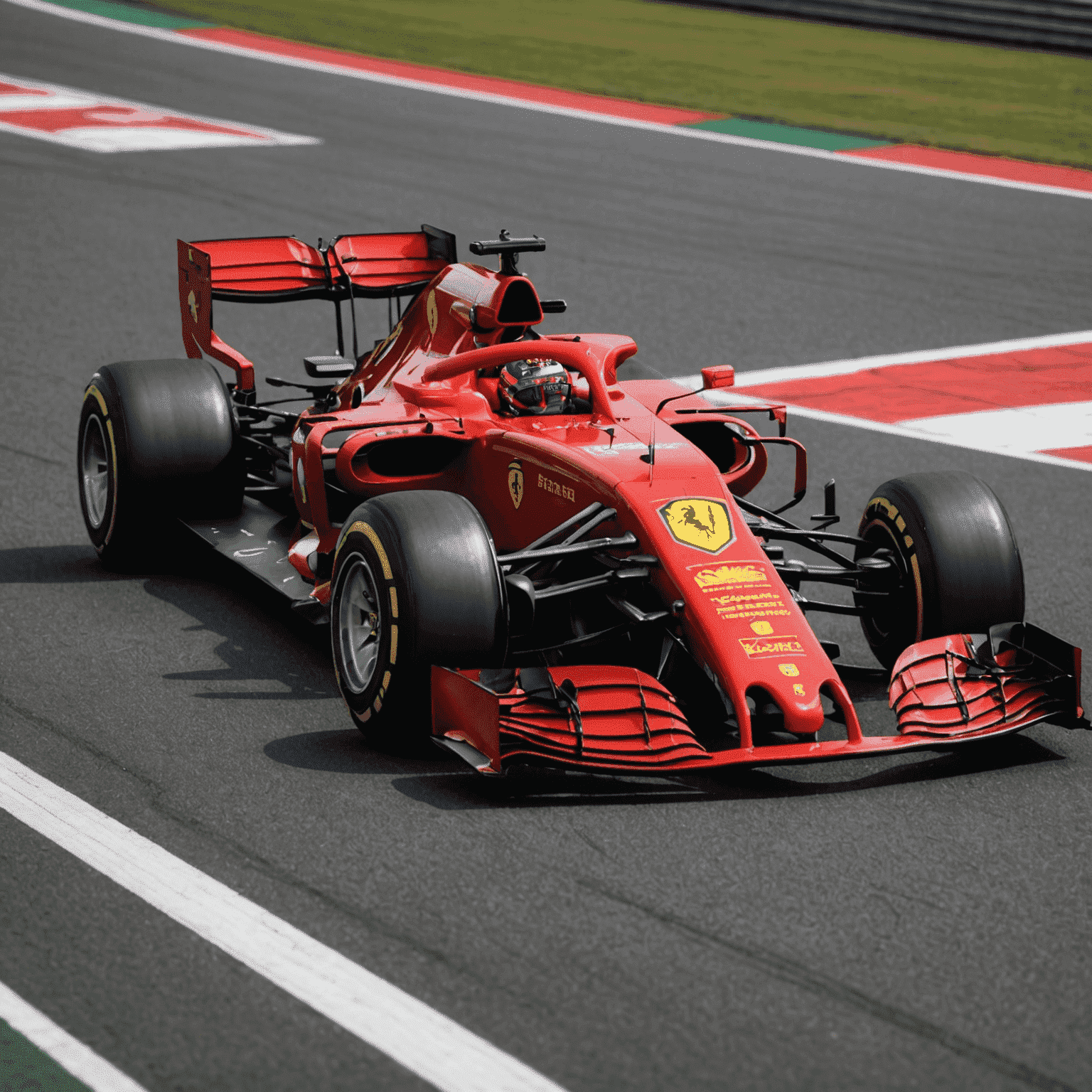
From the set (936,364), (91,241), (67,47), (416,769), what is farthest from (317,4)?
(416,769)

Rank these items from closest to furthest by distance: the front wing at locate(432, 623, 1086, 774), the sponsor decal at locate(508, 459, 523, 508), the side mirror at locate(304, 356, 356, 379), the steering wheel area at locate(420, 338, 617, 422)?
the front wing at locate(432, 623, 1086, 774), the sponsor decal at locate(508, 459, 523, 508), the steering wheel area at locate(420, 338, 617, 422), the side mirror at locate(304, 356, 356, 379)

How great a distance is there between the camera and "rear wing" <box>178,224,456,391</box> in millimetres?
8625

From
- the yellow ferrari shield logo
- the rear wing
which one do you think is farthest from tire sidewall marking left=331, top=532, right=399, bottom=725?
the rear wing

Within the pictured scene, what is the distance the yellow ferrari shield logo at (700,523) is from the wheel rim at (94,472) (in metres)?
3.12

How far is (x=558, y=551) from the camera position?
19.8ft

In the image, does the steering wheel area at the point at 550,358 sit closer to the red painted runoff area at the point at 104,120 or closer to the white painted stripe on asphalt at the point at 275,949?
the white painted stripe on asphalt at the point at 275,949

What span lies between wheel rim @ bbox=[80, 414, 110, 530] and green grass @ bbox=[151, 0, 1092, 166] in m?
14.3

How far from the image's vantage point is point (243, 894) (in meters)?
4.95

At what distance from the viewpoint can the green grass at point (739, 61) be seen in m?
21.6

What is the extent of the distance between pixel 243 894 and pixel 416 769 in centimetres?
102

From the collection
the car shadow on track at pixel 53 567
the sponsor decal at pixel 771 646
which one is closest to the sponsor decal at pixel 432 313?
the car shadow on track at pixel 53 567

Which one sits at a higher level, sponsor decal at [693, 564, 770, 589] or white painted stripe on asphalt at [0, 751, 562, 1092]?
sponsor decal at [693, 564, 770, 589]

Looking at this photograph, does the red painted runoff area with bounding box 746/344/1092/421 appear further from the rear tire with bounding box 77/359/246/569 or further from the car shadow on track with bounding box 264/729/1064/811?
the car shadow on track with bounding box 264/729/1064/811

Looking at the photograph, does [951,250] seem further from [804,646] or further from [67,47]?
[67,47]
